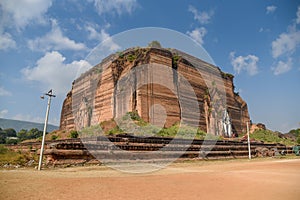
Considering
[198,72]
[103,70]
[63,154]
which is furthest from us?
[198,72]

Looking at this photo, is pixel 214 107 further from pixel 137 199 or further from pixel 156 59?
pixel 137 199

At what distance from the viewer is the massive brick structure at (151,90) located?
1148 inches

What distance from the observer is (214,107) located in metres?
39.1

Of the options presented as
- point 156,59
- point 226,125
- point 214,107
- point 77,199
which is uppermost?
point 156,59

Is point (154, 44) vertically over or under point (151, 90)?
over

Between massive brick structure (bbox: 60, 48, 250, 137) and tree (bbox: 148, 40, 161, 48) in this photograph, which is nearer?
massive brick structure (bbox: 60, 48, 250, 137)

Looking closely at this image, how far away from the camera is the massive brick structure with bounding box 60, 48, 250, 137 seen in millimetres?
29156

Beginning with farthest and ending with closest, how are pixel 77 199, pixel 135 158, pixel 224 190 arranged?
pixel 135 158, pixel 224 190, pixel 77 199

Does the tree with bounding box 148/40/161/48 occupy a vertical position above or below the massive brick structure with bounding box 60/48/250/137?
above

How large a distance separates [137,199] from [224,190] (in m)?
2.25

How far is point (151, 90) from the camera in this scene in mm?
29234

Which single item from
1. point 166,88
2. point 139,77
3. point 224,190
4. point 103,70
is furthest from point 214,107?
point 224,190

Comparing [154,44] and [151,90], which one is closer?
[151,90]

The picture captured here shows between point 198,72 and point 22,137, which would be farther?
point 22,137
